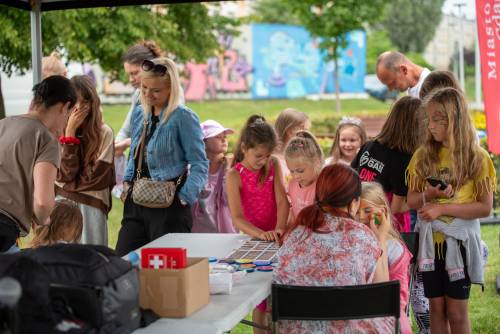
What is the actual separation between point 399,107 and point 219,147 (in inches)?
51.6

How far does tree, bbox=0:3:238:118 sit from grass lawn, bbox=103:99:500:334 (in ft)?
5.55

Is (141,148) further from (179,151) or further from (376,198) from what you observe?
(376,198)

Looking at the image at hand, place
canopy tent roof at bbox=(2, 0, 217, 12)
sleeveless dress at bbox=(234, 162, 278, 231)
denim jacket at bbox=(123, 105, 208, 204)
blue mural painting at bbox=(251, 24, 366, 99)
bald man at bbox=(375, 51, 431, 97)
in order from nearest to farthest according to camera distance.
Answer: sleeveless dress at bbox=(234, 162, 278, 231)
denim jacket at bbox=(123, 105, 208, 204)
canopy tent roof at bbox=(2, 0, 217, 12)
bald man at bbox=(375, 51, 431, 97)
blue mural painting at bbox=(251, 24, 366, 99)

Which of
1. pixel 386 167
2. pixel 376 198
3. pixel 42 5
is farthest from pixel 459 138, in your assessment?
pixel 42 5

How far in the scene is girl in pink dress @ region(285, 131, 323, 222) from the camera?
3.93m

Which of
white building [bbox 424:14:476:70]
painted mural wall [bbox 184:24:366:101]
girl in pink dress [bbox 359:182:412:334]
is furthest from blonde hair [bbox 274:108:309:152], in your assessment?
white building [bbox 424:14:476:70]

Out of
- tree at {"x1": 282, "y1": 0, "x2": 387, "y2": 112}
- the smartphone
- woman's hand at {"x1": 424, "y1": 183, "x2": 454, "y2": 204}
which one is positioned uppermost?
tree at {"x1": 282, "y1": 0, "x2": 387, "y2": 112}

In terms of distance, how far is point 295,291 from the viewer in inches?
110

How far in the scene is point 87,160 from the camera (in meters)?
4.74

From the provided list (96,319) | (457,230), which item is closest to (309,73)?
(457,230)

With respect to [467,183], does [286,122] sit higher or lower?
higher

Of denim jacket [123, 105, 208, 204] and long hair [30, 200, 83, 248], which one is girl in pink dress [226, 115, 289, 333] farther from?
long hair [30, 200, 83, 248]

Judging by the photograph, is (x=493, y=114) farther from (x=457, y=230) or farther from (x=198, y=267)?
(x=198, y=267)

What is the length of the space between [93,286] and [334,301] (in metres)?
0.98
